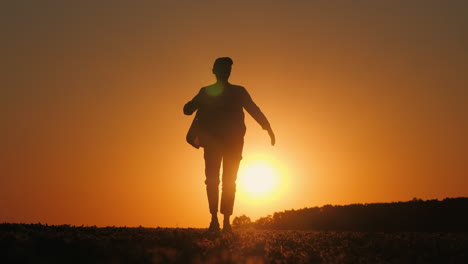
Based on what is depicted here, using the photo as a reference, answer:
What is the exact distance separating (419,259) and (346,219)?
29.1 feet

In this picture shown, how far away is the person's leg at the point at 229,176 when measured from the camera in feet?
39.5

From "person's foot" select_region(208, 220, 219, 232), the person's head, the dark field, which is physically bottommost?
the dark field

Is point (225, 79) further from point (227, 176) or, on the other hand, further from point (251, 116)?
point (227, 176)

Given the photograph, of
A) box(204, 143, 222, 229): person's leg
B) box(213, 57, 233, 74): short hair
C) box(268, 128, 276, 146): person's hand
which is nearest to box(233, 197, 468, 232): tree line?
box(268, 128, 276, 146): person's hand

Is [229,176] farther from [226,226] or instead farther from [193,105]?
[193,105]

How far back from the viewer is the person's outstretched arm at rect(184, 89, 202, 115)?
40.3 ft

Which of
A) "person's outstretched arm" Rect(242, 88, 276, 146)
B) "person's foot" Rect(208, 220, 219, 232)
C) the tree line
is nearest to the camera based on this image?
"person's foot" Rect(208, 220, 219, 232)

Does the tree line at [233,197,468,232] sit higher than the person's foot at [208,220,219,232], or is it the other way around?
the tree line at [233,197,468,232]

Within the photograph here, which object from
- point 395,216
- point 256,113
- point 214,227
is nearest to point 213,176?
point 214,227

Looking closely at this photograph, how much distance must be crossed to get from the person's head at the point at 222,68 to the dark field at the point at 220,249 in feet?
11.1

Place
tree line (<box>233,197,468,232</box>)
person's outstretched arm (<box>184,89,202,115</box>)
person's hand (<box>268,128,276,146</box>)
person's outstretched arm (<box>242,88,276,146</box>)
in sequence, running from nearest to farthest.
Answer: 1. person's outstretched arm (<box>184,89,202,115</box>)
2. person's outstretched arm (<box>242,88,276,146</box>)
3. person's hand (<box>268,128,276,146</box>)
4. tree line (<box>233,197,468,232</box>)

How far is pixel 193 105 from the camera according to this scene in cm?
1230

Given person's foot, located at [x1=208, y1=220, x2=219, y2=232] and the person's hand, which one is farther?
the person's hand

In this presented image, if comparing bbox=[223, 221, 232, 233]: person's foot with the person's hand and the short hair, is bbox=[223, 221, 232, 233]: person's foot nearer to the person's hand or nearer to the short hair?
the person's hand
